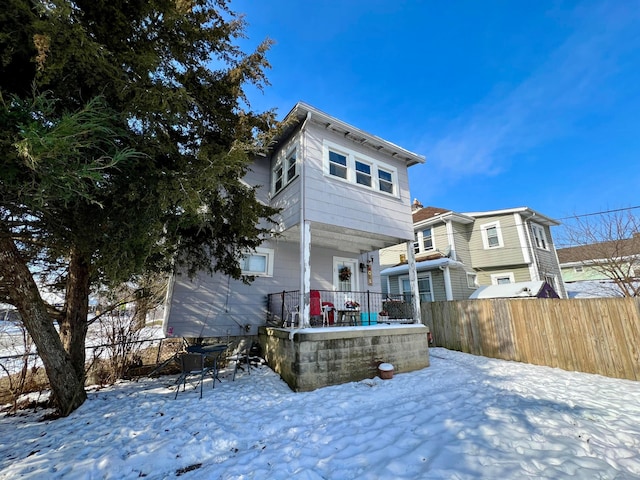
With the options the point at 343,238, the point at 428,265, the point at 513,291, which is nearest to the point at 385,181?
the point at 343,238

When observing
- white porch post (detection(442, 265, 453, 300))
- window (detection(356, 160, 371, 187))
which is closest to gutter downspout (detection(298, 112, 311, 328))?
window (detection(356, 160, 371, 187))

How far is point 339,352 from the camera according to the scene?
6.43 metres

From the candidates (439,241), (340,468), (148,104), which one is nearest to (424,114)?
(439,241)

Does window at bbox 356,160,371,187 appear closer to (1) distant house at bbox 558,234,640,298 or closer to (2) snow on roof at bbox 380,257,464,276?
(2) snow on roof at bbox 380,257,464,276

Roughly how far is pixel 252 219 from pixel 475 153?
2149 centimetres

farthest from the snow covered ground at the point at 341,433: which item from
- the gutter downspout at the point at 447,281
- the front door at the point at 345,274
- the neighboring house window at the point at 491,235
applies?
the neighboring house window at the point at 491,235

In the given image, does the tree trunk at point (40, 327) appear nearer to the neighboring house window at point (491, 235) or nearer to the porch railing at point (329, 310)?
the porch railing at point (329, 310)

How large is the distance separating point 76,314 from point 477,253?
1834 cm

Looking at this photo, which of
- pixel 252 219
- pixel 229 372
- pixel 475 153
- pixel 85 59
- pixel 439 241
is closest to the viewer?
pixel 85 59

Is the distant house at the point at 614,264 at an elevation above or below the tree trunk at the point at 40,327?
above

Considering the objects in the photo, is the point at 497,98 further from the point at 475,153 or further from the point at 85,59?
the point at 85,59

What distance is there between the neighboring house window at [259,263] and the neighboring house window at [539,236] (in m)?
16.3

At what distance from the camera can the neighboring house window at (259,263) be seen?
8.92 meters

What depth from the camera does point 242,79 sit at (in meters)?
5.25
